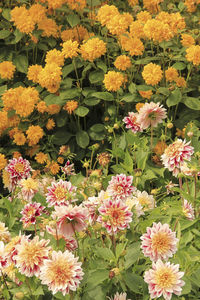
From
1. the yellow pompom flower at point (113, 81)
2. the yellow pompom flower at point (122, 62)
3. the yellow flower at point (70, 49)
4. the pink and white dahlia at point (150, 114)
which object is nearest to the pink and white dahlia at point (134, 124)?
the pink and white dahlia at point (150, 114)

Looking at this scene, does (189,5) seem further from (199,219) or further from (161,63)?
(199,219)

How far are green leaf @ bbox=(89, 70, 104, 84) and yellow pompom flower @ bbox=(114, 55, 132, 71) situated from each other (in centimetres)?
13

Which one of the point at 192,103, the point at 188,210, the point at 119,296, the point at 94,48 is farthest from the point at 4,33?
the point at 119,296

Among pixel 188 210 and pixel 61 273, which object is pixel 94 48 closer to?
pixel 188 210

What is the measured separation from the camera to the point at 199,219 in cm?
160

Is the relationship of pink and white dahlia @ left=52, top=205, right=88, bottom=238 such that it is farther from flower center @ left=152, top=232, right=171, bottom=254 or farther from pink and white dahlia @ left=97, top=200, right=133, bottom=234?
flower center @ left=152, top=232, right=171, bottom=254

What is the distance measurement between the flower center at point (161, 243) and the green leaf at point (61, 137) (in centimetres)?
155

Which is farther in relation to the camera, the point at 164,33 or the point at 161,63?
the point at 161,63

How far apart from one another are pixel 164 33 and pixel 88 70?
21.5 inches

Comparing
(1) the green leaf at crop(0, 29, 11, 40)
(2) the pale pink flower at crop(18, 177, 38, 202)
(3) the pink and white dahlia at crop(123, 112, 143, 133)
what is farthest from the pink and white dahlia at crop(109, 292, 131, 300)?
(1) the green leaf at crop(0, 29, 11, 40)

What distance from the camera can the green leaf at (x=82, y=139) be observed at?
2.66 meters

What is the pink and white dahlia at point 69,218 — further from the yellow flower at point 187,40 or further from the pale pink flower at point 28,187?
the yellow flower at point 187,40

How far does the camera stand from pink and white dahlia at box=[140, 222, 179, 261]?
122 cm

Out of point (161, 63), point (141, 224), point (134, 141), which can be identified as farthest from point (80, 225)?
point (161, 63)
